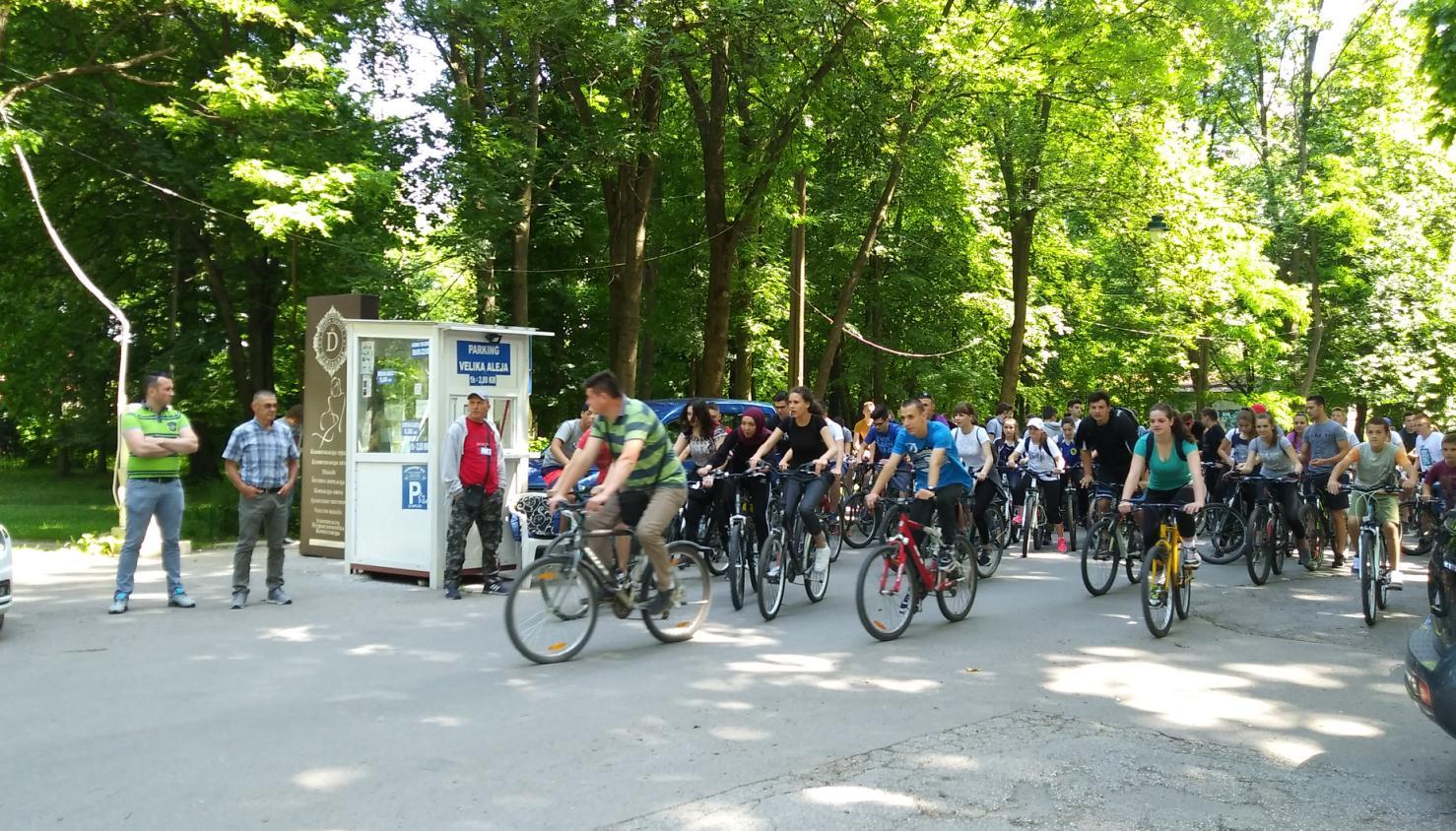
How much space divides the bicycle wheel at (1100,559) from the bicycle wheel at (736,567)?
2.99 metres

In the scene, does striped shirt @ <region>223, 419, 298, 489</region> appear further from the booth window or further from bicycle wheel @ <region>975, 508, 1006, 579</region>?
bicycle wheel @ <region>975, 508, 1006, 579</region>

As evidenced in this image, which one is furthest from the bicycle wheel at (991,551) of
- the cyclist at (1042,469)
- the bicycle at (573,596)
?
the bicycle at (573,596)

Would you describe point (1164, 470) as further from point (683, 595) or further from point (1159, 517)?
point (683, 595)

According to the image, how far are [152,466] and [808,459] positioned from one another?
533 cm

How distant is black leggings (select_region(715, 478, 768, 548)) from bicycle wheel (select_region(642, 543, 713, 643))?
1.85 m

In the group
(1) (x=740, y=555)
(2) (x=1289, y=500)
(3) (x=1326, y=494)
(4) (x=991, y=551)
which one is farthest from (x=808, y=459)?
(3) (x=1326, y=494)

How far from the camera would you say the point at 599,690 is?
22.6 feet

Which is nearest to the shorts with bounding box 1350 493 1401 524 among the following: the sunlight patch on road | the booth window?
the sunlight patch on road

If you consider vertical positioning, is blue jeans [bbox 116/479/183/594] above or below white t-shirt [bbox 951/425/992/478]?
below

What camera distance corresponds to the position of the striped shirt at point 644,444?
797 centimetres

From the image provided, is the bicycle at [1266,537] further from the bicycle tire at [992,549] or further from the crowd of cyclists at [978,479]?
the bicycle tire at [992,549]

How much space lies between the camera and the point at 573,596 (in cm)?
780

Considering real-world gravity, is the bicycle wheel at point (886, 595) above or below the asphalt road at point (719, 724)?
above

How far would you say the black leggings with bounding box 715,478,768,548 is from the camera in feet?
35.6
